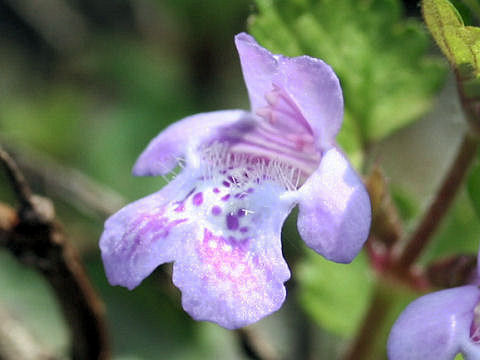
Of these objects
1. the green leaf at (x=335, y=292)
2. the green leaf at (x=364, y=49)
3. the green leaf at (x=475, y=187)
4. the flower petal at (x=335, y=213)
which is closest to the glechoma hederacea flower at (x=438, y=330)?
the flower petal at (x=335, y=213)

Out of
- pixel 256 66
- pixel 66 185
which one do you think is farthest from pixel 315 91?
pixel 66 185

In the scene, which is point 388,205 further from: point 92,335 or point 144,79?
point 144,79

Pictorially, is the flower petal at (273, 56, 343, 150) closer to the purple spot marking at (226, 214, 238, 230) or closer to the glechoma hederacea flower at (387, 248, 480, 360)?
the purple spot marking at (226, 214, 238, 230)

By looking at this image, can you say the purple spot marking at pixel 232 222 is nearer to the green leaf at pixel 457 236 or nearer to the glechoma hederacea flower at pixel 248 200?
the glechoma hederacea flower at pixel 248 200

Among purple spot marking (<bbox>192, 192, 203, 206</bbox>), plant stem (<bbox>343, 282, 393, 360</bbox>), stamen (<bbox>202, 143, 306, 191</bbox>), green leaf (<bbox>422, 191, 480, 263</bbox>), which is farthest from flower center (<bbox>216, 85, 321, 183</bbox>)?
green leaf (<bbox>422, 191, 480, 263</bbox>)

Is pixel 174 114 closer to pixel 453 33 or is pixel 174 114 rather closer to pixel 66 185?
pixel 66 185

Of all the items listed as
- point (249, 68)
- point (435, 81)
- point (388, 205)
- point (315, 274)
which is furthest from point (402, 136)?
point (249, 68)
